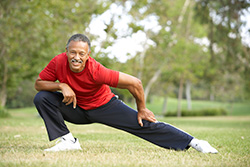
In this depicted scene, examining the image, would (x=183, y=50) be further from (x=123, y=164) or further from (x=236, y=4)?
(x=123, y=164)

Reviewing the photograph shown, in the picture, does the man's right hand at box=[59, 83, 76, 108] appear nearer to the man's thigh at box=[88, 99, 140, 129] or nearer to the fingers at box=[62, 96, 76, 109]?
the fingers at box=[62, 96, 76, 109]

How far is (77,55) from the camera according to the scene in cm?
382

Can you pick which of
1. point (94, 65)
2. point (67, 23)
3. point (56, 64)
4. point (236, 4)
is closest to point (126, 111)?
point (94, 65)

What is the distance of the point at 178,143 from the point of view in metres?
4.17

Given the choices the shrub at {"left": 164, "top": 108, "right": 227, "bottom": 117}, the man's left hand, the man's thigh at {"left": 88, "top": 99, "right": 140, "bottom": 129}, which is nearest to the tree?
the man's thigh at {"left": 88, "top": 99, "right": 140, "bottom": 129}

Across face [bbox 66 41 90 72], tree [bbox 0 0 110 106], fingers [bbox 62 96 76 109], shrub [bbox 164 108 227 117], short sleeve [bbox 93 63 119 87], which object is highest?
tree [bbox 0 0 110 106]

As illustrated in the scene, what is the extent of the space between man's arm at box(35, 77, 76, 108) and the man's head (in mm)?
274

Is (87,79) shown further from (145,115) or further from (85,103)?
(145,115)

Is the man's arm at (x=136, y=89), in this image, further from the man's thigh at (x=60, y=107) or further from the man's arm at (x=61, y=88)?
the man's thigh at (x=60, y=107)

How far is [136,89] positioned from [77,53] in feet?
2.93

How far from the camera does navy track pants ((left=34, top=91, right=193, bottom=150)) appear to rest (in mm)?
4129

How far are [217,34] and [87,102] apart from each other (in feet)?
42.7

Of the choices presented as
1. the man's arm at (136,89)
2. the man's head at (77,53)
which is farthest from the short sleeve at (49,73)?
the man's arm at (136,89)

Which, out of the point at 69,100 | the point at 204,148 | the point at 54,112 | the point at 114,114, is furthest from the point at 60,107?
the point at 204,148
